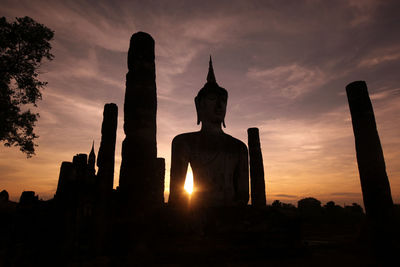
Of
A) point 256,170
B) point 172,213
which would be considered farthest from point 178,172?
point 256,170

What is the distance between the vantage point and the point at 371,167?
25.9ft

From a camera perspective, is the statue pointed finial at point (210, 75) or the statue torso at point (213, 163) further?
the statue pointed finial at point (210, 75)

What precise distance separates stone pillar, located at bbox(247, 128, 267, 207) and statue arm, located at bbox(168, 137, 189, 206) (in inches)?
299

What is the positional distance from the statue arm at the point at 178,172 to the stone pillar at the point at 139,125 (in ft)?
3.45

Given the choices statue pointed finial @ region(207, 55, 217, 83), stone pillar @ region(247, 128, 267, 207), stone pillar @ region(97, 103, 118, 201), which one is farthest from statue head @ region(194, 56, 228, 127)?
stone pillar @ region(247, 128, 267, 207)

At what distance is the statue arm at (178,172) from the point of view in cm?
653

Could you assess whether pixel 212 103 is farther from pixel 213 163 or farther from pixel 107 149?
pixel 107 149

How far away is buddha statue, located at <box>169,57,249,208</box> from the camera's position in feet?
21.8

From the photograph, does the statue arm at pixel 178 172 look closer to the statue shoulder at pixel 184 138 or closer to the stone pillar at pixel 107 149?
the statue shoulder at pixel 184 138

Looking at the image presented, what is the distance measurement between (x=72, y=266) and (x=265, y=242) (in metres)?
3.91

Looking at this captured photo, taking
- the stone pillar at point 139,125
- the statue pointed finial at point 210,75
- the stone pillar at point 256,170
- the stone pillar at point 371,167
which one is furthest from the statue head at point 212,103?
the stone pillar at point 256,170

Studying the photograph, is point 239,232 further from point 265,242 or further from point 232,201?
point 232,201

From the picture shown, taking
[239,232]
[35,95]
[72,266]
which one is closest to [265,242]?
[239,232]

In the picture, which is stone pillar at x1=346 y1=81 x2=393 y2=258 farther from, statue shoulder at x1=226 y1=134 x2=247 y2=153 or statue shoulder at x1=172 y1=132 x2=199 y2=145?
statue shoulder at x1=172 y1=132 x2=199 y2=145
